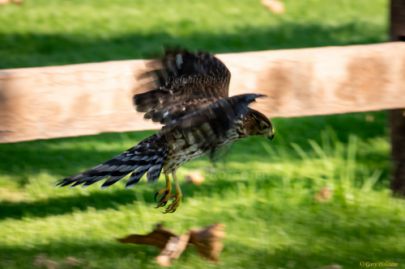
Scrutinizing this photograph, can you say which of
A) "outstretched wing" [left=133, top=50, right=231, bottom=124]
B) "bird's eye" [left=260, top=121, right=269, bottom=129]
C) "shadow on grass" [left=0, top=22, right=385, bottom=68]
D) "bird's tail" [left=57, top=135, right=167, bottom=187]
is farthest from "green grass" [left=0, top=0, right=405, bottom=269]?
"outstretched wing" [left=133, top=50, right=231, bottom=124]

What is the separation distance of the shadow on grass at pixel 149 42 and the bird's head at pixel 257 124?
3.98 m

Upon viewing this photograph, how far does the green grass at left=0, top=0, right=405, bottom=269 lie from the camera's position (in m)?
5.06

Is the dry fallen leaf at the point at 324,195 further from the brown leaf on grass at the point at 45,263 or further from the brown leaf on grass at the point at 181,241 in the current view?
the brown leaf on grass at the point at 45,263

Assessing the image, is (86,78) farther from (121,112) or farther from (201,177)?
(201,177)

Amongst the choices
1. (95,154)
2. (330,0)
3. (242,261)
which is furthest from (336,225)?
(330,0)

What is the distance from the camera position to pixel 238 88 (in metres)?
5.08

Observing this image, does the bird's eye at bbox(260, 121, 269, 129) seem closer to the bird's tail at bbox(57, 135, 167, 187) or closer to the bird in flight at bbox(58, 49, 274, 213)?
the bird in flight at bbox(58, 49, 274, 213)

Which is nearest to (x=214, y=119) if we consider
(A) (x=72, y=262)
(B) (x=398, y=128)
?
(A) (x=72, y=262)

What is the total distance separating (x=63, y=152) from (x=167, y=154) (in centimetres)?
251

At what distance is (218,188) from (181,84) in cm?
148

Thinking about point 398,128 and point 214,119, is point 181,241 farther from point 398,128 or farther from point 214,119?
point 398,128

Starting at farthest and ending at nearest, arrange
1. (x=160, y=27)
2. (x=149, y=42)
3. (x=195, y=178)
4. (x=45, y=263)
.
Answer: (x=160, y=27) < (x=149, y=42) < (x=195, y=178) < (x=45, y=263)

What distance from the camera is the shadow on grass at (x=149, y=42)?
920 cm

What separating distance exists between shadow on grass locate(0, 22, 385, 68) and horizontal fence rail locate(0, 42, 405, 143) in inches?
160
